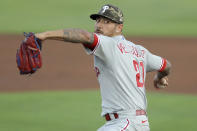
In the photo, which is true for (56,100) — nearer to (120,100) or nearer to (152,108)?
(152,108)

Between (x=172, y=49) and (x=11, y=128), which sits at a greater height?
(x=172, y=49)

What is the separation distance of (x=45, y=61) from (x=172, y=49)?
458cm

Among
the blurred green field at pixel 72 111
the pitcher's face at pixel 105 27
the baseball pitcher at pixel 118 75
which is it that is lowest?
the blurred green field at pixel 72 111

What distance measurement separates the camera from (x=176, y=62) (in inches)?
640

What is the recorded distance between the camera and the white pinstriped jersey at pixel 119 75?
5.34 m

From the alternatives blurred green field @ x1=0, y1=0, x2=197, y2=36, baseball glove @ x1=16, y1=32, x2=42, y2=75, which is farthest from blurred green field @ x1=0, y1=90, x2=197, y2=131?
blurred green field @ x1=0, y1=0, x2=197, y2=36

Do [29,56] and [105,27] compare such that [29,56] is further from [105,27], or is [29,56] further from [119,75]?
[105,27]

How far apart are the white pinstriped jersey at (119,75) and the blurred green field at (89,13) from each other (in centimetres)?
1410

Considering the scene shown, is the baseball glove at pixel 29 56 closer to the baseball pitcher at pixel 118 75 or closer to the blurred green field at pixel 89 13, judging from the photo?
the baseball pitcher at pixel 118 75

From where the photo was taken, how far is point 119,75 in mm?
5418

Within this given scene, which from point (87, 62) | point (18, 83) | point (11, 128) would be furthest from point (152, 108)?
point (87, 62)

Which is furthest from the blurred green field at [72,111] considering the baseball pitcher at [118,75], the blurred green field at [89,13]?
the blurred green field at [89,13]

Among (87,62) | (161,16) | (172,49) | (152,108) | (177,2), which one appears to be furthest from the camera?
(177,2)

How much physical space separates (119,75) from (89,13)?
1686cm
